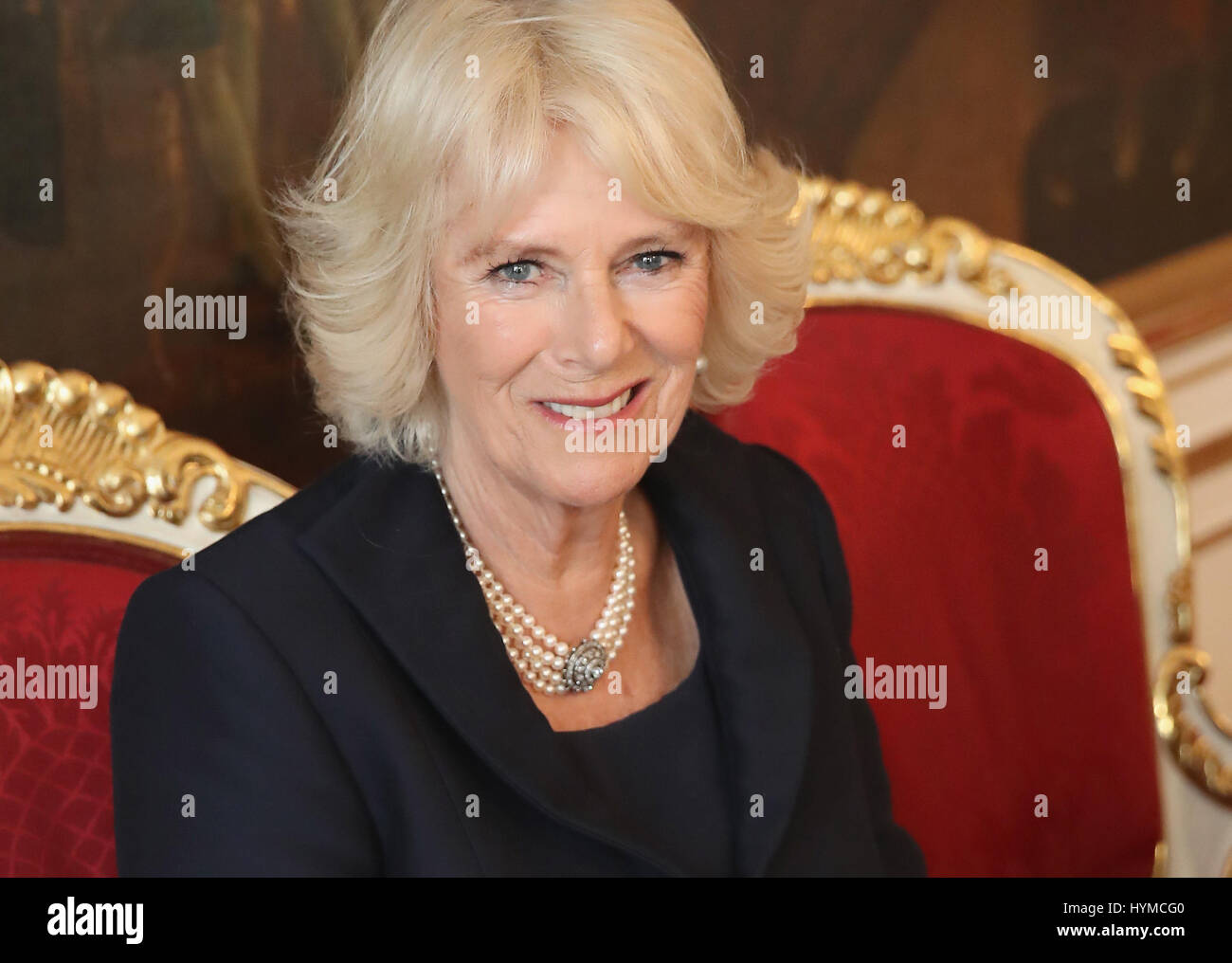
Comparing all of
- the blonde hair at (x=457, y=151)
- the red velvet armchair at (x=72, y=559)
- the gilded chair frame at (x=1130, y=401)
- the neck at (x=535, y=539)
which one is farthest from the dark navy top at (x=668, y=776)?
the gilded chair frame at (x=1130, y=401)

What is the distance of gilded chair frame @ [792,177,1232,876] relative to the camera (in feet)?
6.11

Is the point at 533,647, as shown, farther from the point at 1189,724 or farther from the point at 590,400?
the point at 1189,724

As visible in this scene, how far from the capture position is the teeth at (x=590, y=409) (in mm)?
1242

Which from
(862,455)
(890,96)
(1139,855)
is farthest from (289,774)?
(890,96)

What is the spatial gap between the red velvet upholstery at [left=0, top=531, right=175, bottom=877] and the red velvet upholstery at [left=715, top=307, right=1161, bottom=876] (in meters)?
0.82

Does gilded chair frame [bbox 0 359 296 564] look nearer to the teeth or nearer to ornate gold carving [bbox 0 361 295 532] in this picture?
ornate gold carving [bbox 0 361 295 532]

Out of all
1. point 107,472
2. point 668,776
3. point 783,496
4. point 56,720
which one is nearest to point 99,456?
point 107,472

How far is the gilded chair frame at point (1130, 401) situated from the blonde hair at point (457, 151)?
0.53 meters

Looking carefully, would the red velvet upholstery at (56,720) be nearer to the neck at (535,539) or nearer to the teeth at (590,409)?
the neck at (535,539)

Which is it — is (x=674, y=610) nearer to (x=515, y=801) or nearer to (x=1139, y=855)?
(x=515, y=801)

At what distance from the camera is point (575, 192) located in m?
1.17

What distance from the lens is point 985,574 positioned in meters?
1.84

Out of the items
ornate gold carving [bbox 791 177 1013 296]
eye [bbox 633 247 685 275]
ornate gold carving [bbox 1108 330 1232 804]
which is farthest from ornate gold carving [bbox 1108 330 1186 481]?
eye [bbox 633 247 685 275]

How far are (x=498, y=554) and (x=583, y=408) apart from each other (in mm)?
199
